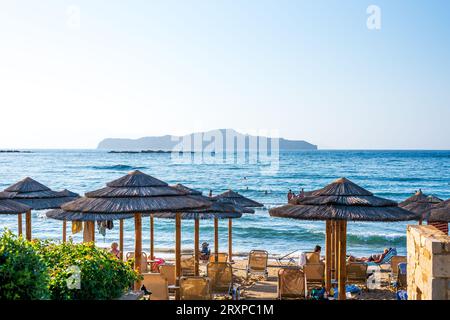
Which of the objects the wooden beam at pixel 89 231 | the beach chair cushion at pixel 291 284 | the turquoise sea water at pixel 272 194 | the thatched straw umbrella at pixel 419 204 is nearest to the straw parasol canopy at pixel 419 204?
the thatched straw umbrella at pixel 419 204

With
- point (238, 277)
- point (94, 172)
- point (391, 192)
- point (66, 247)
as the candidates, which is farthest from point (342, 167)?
point (66, 247)

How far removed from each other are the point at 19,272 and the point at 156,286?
15.0 feet

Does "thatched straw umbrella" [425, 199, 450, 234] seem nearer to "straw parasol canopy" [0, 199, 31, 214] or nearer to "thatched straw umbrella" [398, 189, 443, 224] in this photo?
"thatched straw umbrella" [398, 189, 443, 224]

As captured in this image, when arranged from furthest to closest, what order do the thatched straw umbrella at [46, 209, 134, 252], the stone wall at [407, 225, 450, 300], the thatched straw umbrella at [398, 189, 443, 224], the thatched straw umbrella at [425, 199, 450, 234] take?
the thatched straw umbrella at [398, 189, 443, 224] < the thatched straw umbrella at [425, 199, 450, 234] < the thatched straw umbrella at [46, 209, 134, 252] < the stone wall at [407, 225, 450, 300]

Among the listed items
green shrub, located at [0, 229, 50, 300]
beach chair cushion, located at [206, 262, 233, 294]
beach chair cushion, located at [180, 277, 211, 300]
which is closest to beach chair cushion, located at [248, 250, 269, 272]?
beach chair cushion, located at [206, 262, 233, 294]

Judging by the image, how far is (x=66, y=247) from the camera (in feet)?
19.3

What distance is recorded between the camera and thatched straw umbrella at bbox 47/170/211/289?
A: 26.2 feet

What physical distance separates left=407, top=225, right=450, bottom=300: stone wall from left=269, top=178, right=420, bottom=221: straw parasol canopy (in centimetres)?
274

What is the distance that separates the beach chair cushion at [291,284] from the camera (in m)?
9.30

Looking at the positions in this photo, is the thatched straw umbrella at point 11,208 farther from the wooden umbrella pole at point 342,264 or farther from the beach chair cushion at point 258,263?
the wooden umbrella pole at point 342,264

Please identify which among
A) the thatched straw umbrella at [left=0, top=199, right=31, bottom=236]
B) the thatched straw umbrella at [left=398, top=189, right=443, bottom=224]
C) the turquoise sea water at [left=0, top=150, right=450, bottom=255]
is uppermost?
the thatched straw umbrella at [left=0, top=199, right=31, bottom=236]
